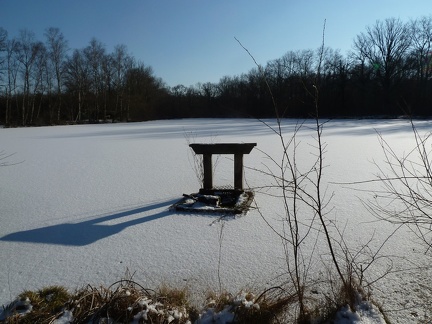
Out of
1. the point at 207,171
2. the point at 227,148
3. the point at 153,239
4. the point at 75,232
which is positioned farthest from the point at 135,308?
the point at 207,171

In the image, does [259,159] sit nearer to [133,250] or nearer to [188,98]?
[133,250]

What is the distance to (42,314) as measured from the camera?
204 cm

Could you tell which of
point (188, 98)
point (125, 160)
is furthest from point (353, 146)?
point (188, 98)

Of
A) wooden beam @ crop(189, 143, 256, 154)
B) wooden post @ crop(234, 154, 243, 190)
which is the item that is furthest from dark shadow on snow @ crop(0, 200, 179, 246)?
wooden post @ crop(234, 154, 243, 190)

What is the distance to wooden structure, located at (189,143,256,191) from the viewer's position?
4801 millimetres

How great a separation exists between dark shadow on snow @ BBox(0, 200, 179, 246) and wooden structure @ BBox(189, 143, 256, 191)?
1146mm

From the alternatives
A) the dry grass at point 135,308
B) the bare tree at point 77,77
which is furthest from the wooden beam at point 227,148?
the bare tree at point 77,77

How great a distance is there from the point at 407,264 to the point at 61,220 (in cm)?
429

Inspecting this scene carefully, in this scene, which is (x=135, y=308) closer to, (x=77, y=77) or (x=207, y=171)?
(x=207, y=171)

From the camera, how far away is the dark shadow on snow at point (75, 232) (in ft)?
11.6

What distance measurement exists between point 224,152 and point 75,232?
96.9 inches

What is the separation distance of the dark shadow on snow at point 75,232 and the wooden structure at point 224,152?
3.76 ft

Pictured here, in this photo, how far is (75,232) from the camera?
12.5ft

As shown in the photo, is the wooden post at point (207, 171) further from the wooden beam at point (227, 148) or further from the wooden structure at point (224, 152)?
the wooden beam at point (227, 148)
